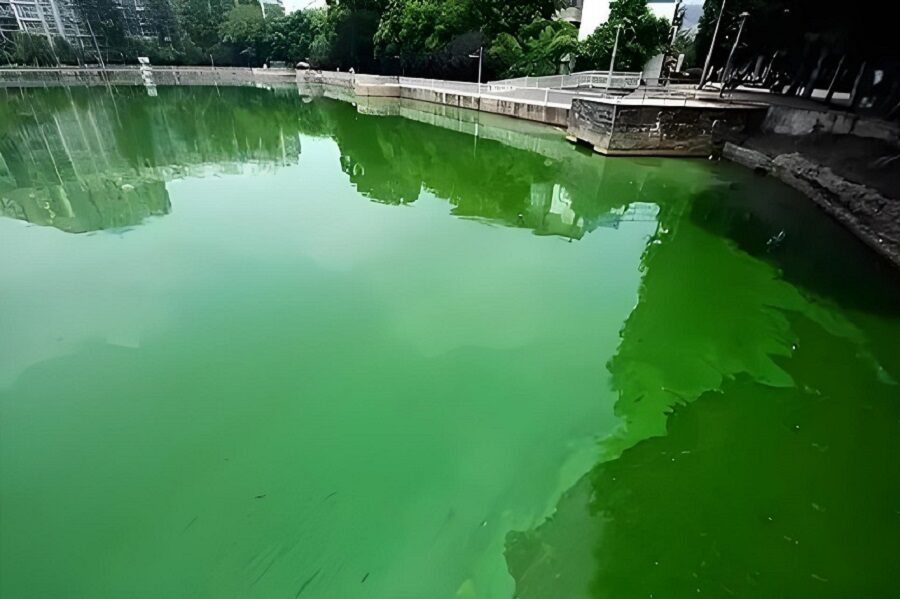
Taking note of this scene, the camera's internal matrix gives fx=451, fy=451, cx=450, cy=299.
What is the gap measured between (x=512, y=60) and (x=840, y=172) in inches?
674

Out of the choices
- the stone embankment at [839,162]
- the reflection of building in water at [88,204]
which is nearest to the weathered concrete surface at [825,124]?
the stone embankment at [839,162]

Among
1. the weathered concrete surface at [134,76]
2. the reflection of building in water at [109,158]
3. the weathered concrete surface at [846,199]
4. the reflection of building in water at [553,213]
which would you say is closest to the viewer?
the weathered concrete surface at [846,199]

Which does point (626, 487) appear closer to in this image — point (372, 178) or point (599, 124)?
point (372, 178)

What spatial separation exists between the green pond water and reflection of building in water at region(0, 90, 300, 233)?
186mm

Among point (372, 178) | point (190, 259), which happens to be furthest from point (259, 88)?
point (190, 259)

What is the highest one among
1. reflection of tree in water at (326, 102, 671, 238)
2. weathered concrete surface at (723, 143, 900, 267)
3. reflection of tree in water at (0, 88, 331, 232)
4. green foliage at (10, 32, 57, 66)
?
green foliage at (10, 32, 57, 66)

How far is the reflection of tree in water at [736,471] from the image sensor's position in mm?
2613

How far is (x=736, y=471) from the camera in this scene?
10.7 ft

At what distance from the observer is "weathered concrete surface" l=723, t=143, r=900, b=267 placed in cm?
693

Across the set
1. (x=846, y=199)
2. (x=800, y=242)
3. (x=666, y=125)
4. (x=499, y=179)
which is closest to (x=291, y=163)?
(x=499, y=179)

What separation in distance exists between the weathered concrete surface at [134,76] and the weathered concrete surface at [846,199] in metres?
37.9

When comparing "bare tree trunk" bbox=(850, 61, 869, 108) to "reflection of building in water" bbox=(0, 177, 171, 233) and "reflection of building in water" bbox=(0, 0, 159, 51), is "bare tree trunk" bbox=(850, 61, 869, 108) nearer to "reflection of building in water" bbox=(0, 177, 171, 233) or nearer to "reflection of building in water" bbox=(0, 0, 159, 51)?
"reflection of building in water" bbox=(0, 177, 171, 233)

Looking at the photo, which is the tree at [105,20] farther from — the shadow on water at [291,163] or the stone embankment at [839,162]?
the stone embankment at [839,162]

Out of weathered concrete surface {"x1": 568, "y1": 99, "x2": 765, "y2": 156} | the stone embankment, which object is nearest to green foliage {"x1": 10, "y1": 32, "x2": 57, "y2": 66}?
weathered concrete surface {"x1": 568, "y1": 99, "x2": 765, "y2": 156}
